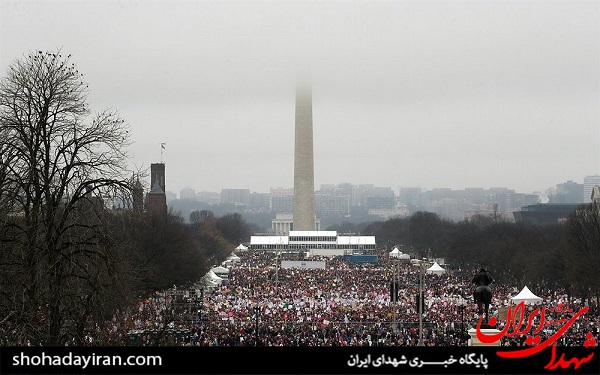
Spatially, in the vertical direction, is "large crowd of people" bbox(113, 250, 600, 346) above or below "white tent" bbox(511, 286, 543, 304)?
below

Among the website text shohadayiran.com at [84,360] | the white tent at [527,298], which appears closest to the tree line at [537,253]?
the white tent at [527,298]

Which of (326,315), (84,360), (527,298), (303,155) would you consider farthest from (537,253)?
(84,360)

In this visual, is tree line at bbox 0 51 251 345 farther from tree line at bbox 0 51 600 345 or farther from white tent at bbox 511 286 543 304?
white tent at bbox 511 286 543 304

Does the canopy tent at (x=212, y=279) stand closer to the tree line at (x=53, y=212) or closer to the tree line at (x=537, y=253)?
the tree line at (x=537, y=253)

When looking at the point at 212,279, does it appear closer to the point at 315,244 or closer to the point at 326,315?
the point at 326,315

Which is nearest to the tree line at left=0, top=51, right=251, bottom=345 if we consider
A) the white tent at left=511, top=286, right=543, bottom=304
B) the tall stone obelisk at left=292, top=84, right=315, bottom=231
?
the white tent at left=511, top=286, right=543, bottom=304
